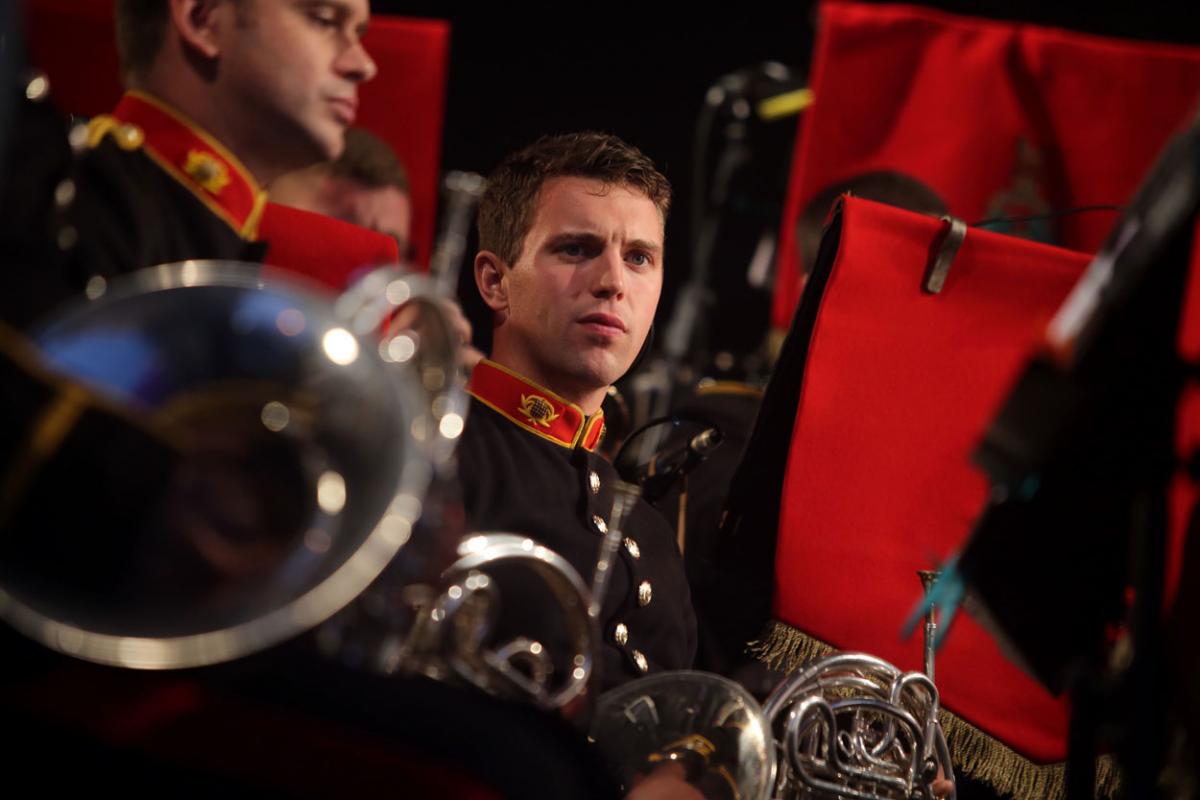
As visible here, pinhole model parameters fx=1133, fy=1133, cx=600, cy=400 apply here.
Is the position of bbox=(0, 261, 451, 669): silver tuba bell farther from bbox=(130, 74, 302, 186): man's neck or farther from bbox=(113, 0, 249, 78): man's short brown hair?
bbox=(113, 0, 249, 78): man's short brown hair

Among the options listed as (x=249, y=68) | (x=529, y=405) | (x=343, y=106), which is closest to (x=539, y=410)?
(x=529, y=405)

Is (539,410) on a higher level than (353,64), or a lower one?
lower

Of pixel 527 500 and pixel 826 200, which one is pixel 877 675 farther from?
pixel 826 200

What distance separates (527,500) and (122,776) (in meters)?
0.89

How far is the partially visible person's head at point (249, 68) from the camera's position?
1887 millimetres

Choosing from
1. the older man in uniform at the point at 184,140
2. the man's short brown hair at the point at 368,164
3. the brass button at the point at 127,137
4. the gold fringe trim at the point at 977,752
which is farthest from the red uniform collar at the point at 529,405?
the man's short brown hair at the point at 368,164

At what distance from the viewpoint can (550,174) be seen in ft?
6.68

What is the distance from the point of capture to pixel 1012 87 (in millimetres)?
4027

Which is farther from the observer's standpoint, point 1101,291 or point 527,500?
point 527,500

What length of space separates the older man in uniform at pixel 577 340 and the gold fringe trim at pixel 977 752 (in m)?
0.18

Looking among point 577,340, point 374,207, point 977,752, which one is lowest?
point 977,752

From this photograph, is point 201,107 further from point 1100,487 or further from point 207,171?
point 1100,487

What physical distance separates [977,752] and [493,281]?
1270mm

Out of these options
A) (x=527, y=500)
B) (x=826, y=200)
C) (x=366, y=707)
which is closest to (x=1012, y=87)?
(x=826, y=200)
